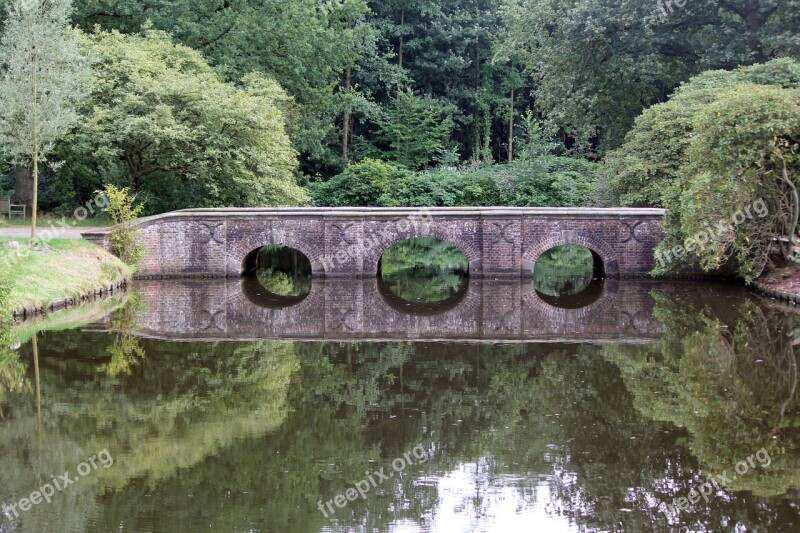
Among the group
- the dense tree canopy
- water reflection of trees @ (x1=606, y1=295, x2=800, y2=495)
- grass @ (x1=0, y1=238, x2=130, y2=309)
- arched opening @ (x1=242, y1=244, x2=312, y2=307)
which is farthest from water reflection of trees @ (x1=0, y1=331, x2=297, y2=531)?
the dense tree canopy

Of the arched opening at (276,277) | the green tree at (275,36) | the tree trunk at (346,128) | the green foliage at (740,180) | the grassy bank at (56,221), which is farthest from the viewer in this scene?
the tree trunk at (346,128)

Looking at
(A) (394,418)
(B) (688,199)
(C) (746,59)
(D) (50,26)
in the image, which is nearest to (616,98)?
(C) (746,59)

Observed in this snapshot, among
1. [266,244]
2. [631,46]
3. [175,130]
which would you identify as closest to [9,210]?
[175,130]

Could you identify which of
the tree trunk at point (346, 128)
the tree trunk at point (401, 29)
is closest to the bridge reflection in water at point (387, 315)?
the tree trunk at point (346, 128)

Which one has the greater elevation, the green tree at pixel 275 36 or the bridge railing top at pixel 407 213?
the green tree at pixel 275 36

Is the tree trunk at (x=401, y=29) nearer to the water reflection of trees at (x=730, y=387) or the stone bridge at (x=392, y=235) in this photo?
the stone bridge at (x=392, y=235)

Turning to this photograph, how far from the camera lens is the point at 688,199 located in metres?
22.4

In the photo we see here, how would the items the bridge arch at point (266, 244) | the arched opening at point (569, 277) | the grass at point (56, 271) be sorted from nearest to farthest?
the grass at point (56, 271) < the arched opening at point (569, 277) < the bridge arch at point (266, 244)

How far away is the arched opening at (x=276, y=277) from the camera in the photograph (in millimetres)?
23953

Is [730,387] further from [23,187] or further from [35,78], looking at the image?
[23,187]

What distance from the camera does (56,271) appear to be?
69.1 ft

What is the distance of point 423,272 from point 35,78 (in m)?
14.7

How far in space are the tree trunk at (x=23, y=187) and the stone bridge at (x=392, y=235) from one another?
25.6ft

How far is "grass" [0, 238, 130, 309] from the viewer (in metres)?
19.0
